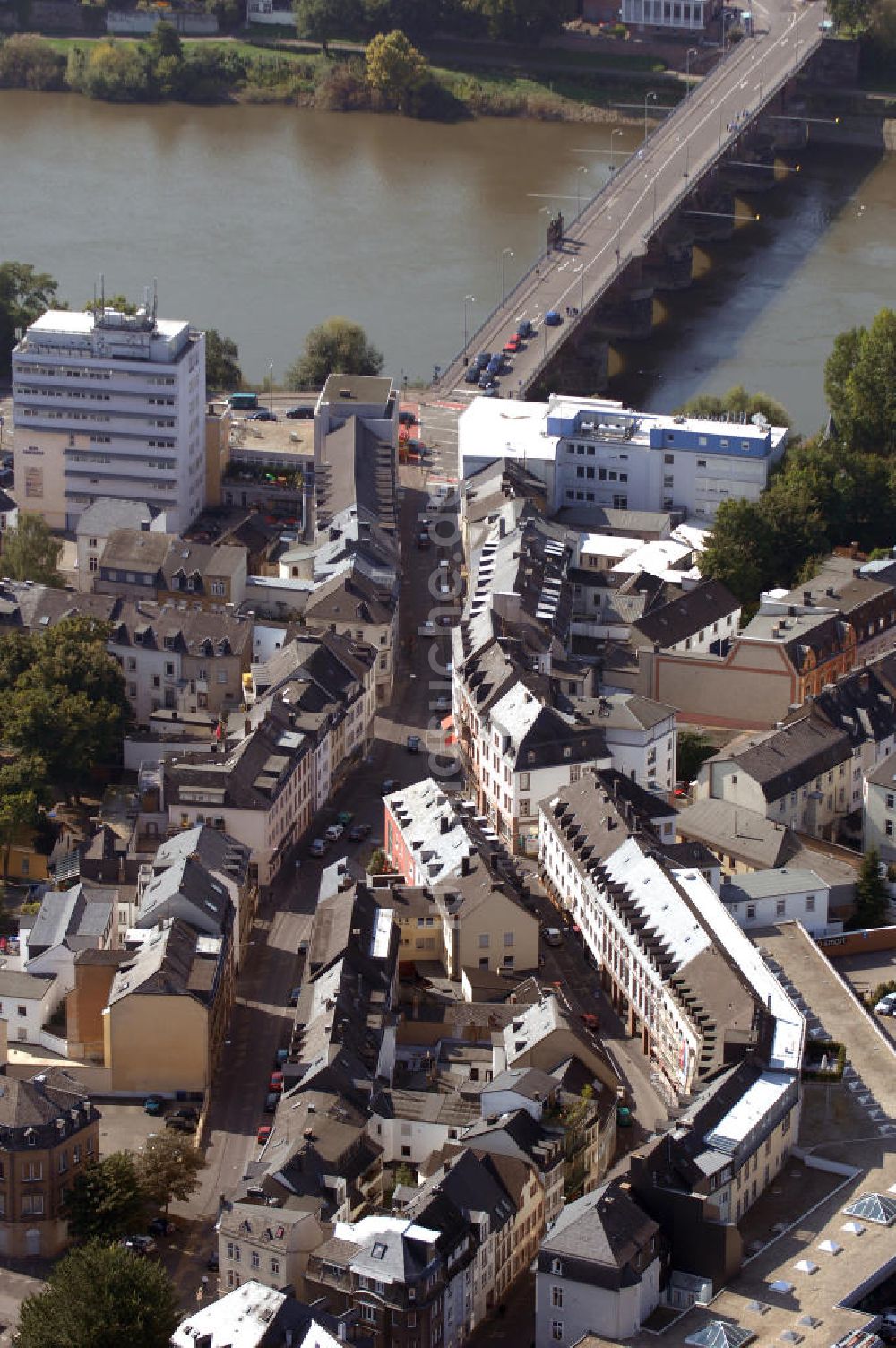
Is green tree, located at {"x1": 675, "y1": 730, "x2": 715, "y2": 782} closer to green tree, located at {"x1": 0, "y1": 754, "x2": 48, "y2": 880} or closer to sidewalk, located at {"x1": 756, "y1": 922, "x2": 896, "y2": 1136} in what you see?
sidewalk, located at {"x1": 756, "y1": 922, "x2": 896, "y2": 1136}

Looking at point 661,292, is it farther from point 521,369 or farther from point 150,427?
point 150,427

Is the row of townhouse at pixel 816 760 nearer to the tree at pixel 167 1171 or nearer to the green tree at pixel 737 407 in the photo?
the tree at pixel 167 1171

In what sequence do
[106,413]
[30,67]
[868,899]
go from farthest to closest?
[30,67], [106,413], [868,899]

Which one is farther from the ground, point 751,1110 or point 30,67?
point 751,1110

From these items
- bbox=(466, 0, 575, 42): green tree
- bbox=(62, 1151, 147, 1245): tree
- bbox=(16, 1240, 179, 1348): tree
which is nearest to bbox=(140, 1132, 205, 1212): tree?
bbox=(62, 1151, 147, 1245): tree

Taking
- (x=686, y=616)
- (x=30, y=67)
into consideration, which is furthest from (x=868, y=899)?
(x=30, y=67)

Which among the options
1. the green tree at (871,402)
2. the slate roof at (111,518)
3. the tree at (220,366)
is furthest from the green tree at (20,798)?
the green tree at (871,402)

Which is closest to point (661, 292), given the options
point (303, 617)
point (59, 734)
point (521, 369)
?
point (521, 369)

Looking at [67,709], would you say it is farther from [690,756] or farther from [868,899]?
[868,899]
